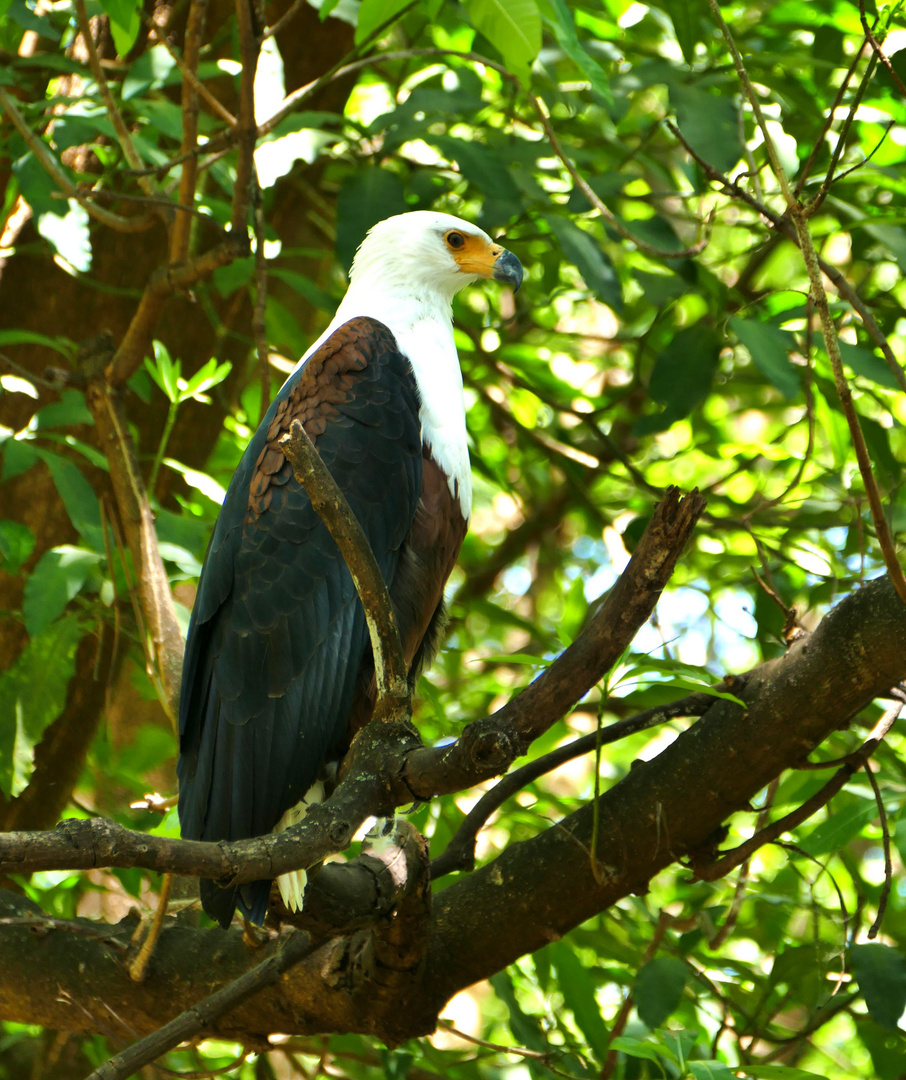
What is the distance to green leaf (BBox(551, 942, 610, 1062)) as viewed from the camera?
250 cm

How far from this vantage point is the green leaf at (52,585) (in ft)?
7.75

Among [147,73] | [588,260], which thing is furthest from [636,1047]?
[147,73]

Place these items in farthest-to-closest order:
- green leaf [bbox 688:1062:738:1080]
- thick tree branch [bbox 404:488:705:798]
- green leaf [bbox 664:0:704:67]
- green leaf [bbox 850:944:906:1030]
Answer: green leaf [bbox 664:0:704:67], green leaf [bbox 850:944:906:1030], green leaf [bbox 688:1062:738:1080], thick tree branch [bbox 404:488:705:798]

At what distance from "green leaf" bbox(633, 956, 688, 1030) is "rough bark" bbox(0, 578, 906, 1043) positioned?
303mm

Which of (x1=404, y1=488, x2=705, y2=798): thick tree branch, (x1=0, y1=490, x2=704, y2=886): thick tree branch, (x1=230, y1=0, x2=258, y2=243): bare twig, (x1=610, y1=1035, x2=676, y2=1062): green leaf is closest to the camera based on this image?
(x1=0, y1=490, x2=704, y2=886): thick tree branch

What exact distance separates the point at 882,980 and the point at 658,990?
0.47m

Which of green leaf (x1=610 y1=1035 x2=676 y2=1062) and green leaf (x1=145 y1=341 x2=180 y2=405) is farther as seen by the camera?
green leaf (x1=145 y1=341 x2=180 y2=405)

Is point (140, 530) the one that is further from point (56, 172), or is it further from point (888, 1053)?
point (888, 1053)

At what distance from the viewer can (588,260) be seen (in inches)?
113

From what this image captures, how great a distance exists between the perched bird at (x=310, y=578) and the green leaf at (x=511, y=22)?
77 centimetres

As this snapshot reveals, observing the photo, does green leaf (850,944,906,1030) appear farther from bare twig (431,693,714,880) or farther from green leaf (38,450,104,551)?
green leaf (38,450,104,551)

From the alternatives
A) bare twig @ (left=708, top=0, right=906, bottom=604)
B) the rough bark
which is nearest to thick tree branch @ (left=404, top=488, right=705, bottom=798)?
bare twig @ (left=708, top=0, right=906, bottom=604)

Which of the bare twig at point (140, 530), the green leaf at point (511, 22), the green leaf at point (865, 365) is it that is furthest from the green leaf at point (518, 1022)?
the green leaf at point (511, 22)

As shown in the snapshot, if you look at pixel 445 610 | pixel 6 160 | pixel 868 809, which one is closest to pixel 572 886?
pixel 868 809
